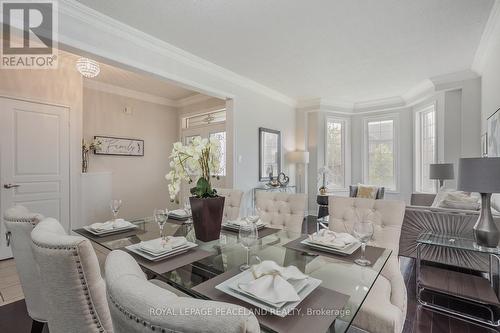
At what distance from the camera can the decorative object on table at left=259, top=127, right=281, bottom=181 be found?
4.62 meters

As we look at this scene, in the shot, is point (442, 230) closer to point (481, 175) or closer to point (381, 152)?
point (481, 175)

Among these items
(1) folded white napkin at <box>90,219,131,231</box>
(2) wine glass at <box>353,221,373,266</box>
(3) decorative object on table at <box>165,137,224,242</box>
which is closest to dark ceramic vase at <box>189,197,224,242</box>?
(3) decorative object on table at <box>165,137,224,242</box>

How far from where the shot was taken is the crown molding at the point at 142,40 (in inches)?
88.1

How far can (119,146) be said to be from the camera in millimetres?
4504

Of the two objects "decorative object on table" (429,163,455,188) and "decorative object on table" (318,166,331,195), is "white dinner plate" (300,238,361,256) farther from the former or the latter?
"decorative object on table" (318,166,331,195)

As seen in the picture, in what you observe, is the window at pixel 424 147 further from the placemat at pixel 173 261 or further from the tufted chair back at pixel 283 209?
the placemat at pixel 173 261

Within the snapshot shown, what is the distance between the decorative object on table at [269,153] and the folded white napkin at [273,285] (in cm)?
365

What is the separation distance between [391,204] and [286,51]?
2411mm

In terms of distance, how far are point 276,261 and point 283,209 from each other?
89 centimetres

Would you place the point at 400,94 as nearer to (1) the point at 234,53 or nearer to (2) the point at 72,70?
(1) the point at 234,53

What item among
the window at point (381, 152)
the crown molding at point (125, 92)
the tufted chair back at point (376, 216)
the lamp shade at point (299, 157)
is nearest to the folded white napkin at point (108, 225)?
the tufted chair back at point (376, 216)

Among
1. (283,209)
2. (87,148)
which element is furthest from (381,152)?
(87,148)

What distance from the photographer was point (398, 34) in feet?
9.23

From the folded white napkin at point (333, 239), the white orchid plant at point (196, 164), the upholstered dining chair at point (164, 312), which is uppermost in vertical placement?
the white orchid plant at point (196, 164)
